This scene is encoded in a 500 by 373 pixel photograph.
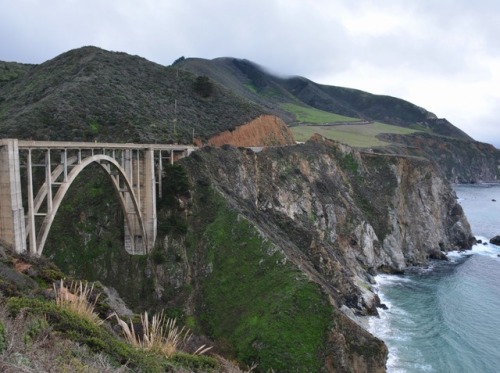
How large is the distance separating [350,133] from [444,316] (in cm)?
8741

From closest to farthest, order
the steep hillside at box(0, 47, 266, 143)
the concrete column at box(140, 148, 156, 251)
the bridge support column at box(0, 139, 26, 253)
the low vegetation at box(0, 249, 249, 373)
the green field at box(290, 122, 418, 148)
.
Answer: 1. the low vegetation at box(0, 249, 249, 373)
2. the bridge support column at box(0, 139, 26, 253)
3. the concrete column at box(140, 148, 156, 251)
4. the steep hillside at box(0, 47, 266, 143)
5. the green field at box(290, 122, 418, 148)

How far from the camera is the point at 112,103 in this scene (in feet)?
166

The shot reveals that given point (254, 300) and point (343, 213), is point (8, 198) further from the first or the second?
point (343, 213)

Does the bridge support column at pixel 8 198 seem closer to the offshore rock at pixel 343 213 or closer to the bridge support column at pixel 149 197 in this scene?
the bridge support column at pixel 149 197

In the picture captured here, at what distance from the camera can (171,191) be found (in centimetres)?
3738

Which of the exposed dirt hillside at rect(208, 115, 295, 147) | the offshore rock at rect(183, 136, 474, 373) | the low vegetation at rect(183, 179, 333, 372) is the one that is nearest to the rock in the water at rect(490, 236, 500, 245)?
the offshore rock at rect(183, 136, 474, 373)

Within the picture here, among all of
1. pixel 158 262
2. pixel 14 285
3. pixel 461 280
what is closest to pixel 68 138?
pixel 158 262

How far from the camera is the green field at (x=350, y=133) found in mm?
101762

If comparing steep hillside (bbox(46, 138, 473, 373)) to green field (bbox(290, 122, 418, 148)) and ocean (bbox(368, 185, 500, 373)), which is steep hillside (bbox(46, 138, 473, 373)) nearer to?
ocean (bbox(368, 185, 500, 373))

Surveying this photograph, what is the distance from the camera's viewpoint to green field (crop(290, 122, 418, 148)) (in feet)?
334

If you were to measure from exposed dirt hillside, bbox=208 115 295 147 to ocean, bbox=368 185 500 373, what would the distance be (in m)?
25.7

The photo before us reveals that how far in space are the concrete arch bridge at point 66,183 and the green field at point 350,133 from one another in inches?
2208

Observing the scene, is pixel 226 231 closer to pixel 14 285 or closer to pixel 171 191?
pixel 171 191

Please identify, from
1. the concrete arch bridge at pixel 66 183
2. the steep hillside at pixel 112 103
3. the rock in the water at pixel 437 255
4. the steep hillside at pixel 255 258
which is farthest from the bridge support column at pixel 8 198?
the rock in the water at pixel 437 255
